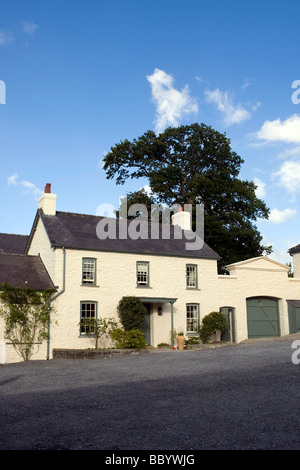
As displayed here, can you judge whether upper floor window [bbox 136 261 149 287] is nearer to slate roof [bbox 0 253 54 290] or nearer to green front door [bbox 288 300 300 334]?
slate roof [bbox 0 253 54 290]

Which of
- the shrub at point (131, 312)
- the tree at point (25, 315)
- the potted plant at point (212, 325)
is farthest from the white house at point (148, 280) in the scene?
the shrub at point (131, 312)

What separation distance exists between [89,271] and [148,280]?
3365mm

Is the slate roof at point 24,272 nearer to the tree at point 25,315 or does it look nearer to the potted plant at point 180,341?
the tree at point 25,315

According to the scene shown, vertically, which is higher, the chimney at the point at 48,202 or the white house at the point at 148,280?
the chimney at the point at 48,202

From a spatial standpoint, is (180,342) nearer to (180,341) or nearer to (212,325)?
(180,341)

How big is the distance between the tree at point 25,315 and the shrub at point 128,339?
3189 millimetres

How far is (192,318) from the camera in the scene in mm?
24938

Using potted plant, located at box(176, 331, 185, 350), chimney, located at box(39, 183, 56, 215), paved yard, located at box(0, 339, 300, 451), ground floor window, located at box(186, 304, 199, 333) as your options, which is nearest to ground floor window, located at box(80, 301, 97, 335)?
potted plant, located at box(176, 331, 185, 350)

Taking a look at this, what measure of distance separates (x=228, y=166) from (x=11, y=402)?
34.2 m

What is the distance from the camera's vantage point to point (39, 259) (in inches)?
928

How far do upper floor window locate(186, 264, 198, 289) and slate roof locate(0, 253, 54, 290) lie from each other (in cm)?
791

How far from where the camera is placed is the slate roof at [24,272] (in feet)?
67.3

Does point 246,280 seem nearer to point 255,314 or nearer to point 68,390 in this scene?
point 255,314
